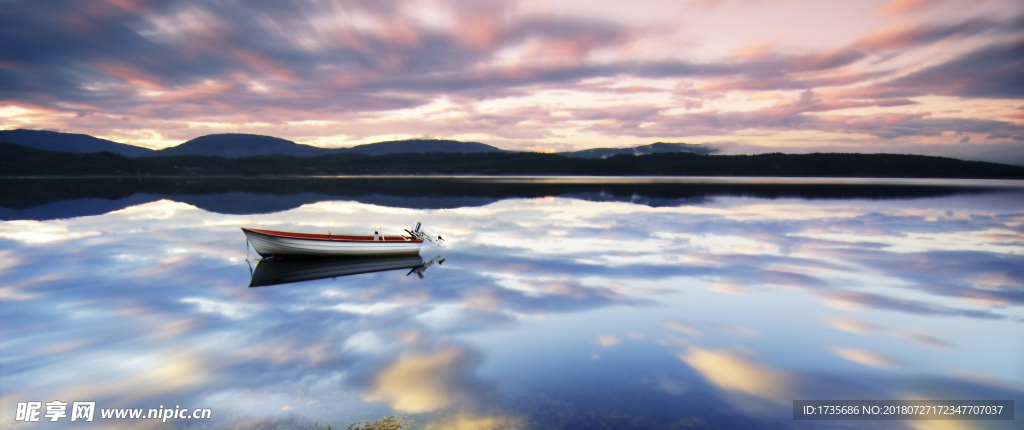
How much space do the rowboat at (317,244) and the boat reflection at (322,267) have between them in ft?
1.24

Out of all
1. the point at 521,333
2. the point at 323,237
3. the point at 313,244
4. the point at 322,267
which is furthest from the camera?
the point at 323,237

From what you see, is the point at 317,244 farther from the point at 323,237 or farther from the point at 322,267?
the point at 322,267

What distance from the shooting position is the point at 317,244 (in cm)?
2091

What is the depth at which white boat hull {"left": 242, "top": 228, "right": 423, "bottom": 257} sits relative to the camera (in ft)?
67.6

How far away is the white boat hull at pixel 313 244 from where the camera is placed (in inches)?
811

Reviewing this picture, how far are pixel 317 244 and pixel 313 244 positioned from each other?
0.54 ft

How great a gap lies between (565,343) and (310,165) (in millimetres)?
207347

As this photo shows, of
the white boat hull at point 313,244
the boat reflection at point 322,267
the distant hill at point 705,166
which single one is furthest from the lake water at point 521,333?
the distant hill at point 705,166

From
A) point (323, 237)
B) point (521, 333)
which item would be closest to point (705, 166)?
point (323, 237)

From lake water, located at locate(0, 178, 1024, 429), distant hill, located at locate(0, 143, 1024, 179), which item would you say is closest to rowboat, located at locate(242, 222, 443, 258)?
lake water, located at locate(0, 178, 1024, 429)

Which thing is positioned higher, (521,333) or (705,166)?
(705,166)

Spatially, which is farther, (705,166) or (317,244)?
(705,166)

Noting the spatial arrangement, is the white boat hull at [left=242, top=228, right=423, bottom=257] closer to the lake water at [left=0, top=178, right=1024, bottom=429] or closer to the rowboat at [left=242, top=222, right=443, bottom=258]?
the rowboat at [left=242, top=222, right=443, bottom=258]

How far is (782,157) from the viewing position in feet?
618
